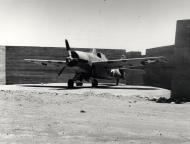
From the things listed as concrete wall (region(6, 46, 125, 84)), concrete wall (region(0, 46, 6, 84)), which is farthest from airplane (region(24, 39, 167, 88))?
concrete wall (region(0, 46, 6, 84))

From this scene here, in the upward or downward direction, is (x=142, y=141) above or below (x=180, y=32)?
below

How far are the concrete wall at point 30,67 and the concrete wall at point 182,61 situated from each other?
27.4 metres

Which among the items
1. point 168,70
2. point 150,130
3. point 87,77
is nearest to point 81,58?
point 87,77

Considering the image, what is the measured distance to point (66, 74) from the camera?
144ft

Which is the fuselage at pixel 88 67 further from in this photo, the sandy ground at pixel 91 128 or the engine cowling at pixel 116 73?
the sandy ground at pixel 91 128

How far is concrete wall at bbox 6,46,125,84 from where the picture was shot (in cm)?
4219

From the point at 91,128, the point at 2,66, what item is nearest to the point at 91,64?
the point at 2,66

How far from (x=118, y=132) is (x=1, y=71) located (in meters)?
35.3

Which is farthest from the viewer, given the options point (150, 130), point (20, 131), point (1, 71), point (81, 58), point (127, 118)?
point (1, 71)

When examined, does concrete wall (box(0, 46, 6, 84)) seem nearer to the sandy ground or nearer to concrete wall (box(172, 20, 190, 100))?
concrete wall (box(172, 20, 190, 100))

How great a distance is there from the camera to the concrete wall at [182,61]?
1659 cm

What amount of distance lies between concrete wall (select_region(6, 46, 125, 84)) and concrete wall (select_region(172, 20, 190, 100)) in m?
27.4

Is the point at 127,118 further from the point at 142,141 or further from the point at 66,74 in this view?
the point at 66,74

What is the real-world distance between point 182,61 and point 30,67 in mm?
28411
